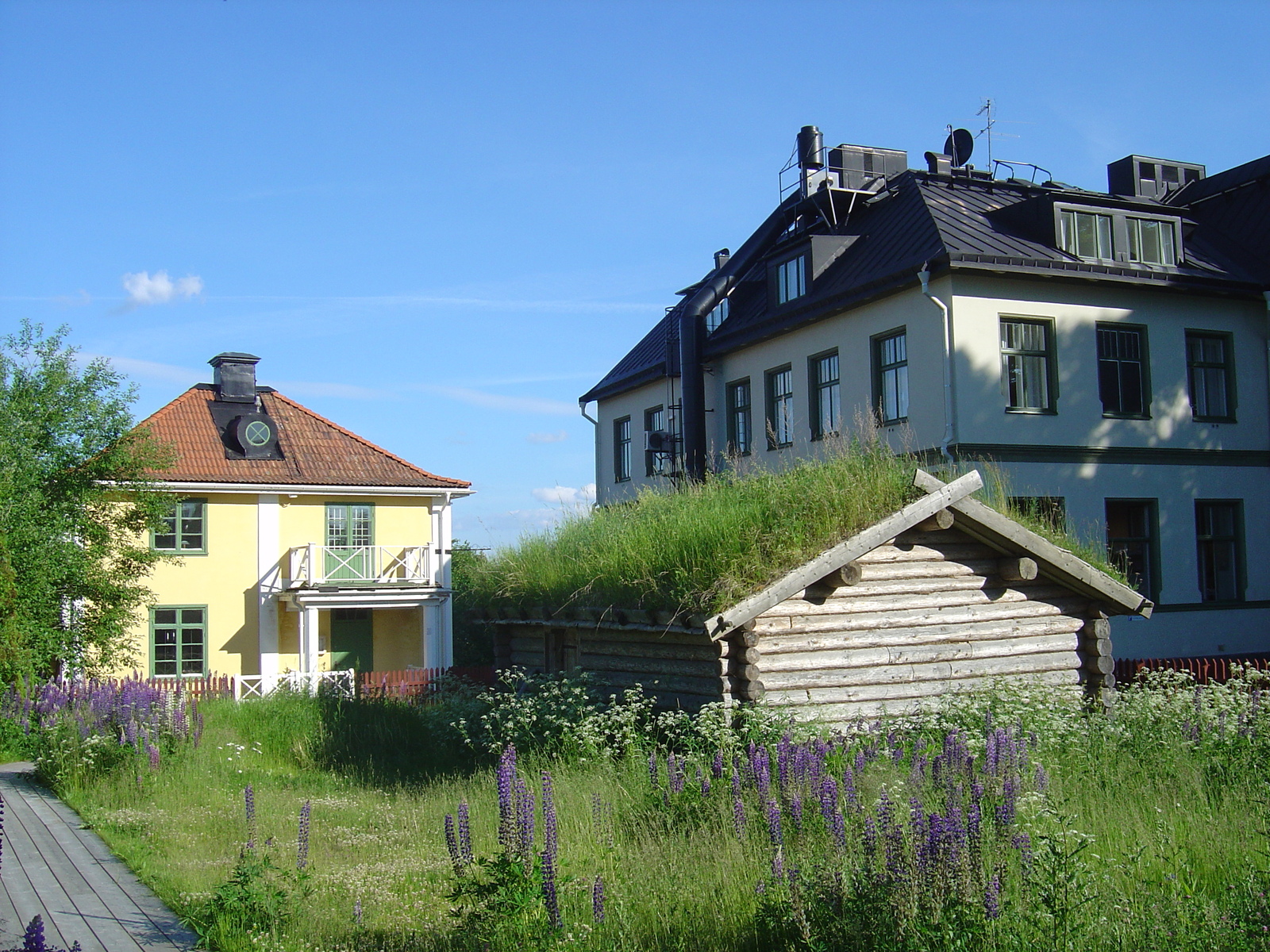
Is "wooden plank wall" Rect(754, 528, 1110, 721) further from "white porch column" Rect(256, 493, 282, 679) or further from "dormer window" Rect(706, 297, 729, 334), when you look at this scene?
"white porch column" Rect(256, 493, 282, 679)

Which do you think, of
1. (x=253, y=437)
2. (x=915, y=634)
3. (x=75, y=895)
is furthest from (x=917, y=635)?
(x=253, y=437)

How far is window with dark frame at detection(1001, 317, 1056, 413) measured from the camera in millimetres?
20156

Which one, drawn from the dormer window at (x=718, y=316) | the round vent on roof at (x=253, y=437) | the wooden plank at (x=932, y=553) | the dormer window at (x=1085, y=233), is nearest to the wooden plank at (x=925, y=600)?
the wooden plank at (x=932, y=553)

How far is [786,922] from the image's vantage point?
17.7 feet

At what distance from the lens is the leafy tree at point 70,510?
63.7 ft

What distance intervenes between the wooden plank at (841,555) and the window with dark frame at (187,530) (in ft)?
68.6

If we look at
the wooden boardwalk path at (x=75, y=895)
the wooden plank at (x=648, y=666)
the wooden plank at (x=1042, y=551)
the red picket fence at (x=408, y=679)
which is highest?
the wooden plank at (x=1042, y=551)

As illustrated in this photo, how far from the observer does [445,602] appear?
1161 inches

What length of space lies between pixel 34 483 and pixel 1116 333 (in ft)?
65.7

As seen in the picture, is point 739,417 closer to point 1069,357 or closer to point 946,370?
point 946,370

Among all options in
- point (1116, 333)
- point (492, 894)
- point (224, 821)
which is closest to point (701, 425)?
point (1116, 333)

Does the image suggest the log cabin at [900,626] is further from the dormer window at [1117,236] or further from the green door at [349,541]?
the green door at [349,541]

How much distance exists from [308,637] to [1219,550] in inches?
801

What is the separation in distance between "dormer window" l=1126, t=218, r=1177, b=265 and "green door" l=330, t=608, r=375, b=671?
2016cm
